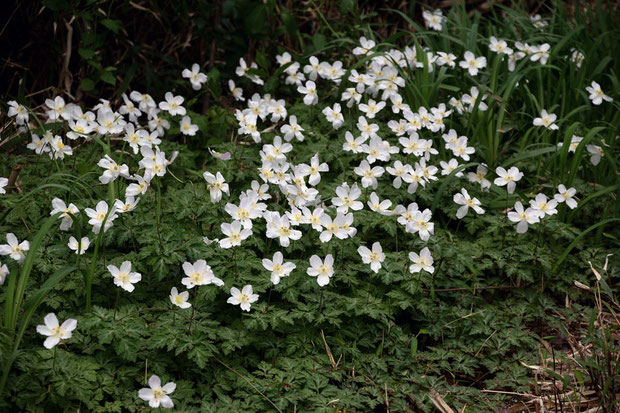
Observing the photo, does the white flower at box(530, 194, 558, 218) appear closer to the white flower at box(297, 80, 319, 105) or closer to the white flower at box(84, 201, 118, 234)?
the white flower at box(297, 80, 319, 105)

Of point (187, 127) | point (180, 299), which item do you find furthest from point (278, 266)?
point (187, 127)

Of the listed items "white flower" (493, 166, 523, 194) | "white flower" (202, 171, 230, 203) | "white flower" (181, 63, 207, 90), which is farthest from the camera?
"white flower" (181, 63, 207, 90)

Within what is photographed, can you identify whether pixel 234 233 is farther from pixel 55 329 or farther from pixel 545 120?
pixel 545 120

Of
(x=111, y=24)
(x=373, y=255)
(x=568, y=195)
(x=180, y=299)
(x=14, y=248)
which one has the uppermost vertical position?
(x=111, y=24)

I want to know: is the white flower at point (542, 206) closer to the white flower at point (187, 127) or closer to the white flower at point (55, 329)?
the white flower at point (187, 127)

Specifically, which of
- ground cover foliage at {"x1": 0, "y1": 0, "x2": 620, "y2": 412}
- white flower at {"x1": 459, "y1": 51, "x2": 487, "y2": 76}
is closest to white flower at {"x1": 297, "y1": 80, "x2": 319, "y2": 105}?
ground cover foliage at {"x1": 0, "y1": 0, "x2": 620, "y2": 412}

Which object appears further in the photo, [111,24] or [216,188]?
[111,24]
